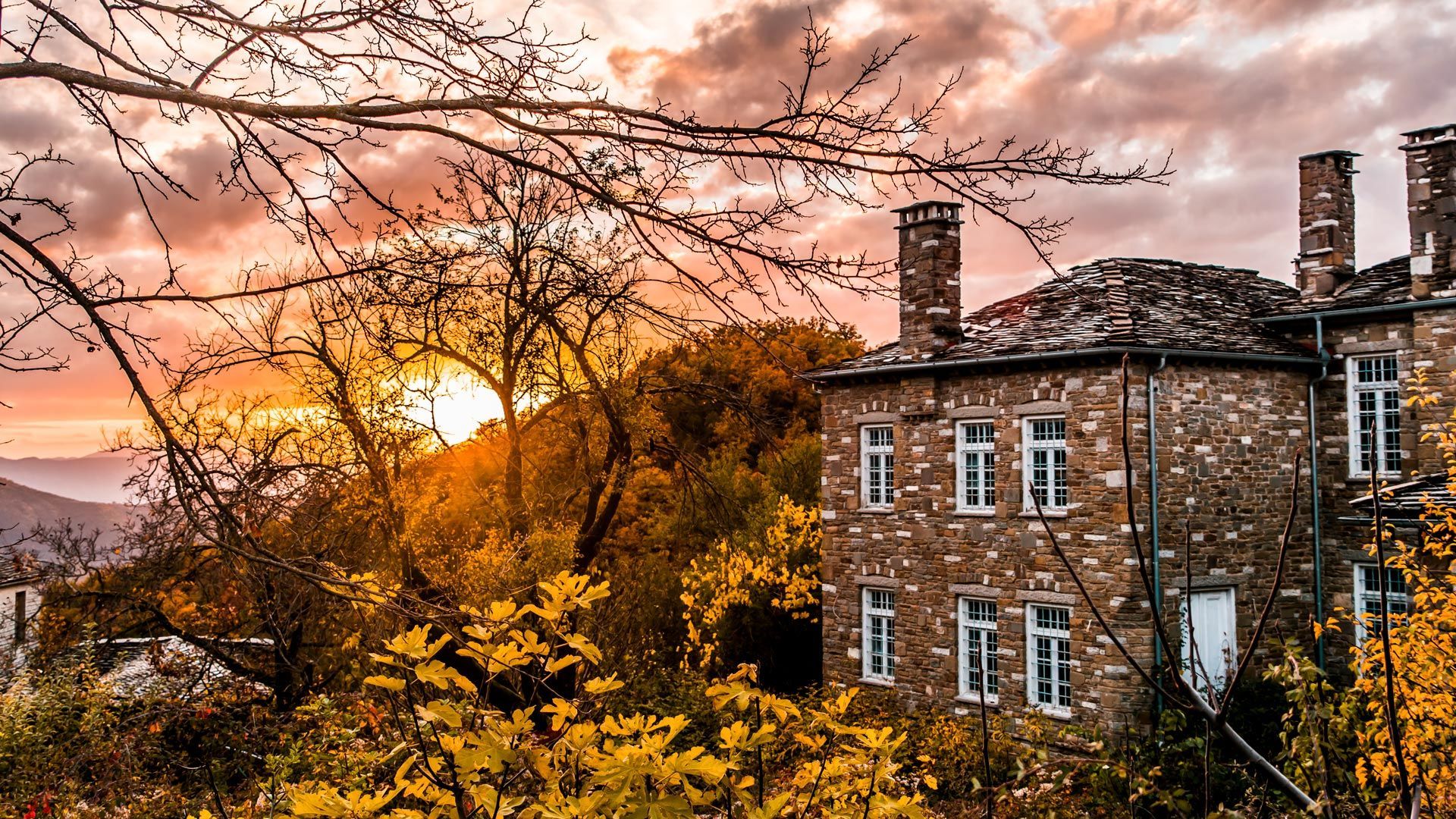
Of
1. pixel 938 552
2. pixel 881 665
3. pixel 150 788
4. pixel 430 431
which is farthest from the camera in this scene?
pixel 881 665

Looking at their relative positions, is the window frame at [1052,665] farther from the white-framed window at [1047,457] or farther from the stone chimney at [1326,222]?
the stone chimney at [1326,222]

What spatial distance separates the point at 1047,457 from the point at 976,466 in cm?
147

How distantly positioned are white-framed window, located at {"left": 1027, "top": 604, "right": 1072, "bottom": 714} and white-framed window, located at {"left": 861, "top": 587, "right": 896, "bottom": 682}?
287cm

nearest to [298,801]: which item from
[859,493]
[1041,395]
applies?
[1041,395]

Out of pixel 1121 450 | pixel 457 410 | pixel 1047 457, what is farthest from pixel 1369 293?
pixel 457 410

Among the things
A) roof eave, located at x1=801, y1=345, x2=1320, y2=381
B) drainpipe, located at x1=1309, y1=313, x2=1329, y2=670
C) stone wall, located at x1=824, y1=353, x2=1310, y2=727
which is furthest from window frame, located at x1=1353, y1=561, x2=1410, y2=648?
roof eave, located at x1=801, y1=345, x2=1320, y2=381

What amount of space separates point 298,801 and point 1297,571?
17444mm

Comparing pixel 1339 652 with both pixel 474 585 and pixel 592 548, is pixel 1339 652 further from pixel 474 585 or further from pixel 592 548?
pixel 474 585

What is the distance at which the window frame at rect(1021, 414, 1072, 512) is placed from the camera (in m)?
16.2

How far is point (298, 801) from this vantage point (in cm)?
269

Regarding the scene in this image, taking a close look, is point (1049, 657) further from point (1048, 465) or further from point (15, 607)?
point (15, 607)

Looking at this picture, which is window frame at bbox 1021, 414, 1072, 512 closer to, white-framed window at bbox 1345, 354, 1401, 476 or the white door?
the white door

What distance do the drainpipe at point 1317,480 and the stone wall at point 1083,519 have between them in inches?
7.4

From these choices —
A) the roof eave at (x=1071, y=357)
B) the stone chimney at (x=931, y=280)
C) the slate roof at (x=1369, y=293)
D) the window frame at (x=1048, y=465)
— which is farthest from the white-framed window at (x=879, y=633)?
the slate roof at (x=1369, y=293)
